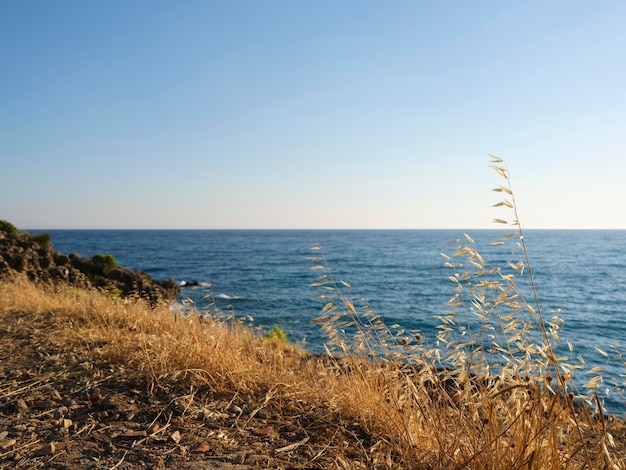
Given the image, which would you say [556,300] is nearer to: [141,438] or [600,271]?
[600,271]

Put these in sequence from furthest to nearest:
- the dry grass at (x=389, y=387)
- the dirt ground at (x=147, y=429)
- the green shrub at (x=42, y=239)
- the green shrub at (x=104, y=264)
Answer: the green shrub at (x=104, y=264) < the green shrub at (x=42, y=239) < the dirt ground at (x=147, y=429) < the dry grass at (x=389, y=387)

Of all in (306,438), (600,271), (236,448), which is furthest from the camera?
(600,271)

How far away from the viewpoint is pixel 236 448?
2680 millimetres

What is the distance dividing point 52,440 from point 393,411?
236cm

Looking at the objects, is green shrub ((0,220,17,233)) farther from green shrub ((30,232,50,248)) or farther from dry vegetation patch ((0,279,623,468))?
dry vegetation patch ((0,279,623,468))

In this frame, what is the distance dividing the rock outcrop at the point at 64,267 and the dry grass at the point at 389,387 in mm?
10303

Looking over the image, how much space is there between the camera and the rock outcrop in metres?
14.8

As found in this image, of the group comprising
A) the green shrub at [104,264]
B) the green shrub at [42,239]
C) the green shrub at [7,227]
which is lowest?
the green shrub at [104,264]

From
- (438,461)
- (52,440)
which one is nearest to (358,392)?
(438,461)

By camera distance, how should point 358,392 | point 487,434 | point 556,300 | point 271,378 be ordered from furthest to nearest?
point 556,300 → point 271,378 → point 358,392 → point 487,434

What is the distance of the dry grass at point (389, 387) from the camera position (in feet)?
7.14

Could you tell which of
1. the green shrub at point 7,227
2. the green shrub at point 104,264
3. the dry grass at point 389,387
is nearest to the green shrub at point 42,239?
the green shrub at point 7,227

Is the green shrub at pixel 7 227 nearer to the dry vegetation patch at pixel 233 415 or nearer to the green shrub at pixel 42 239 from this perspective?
the green shrub at pixel 42 239

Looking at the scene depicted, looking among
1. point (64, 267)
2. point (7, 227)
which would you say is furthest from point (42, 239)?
point (64, 267)
